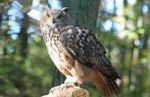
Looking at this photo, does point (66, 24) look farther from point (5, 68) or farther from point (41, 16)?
point (5, 68)

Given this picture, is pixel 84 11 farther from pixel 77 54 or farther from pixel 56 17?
pixel 77 54

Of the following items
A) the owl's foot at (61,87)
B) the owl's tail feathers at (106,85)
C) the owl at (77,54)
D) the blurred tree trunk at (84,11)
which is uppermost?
the blurred tree trunk at (84,11)

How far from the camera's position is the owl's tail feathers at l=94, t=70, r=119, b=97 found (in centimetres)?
587

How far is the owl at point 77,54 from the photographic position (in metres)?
5.97

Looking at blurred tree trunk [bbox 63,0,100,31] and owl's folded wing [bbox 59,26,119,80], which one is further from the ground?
blurred tree trunk [bbox 63,0,100,31]

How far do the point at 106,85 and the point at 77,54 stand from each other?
1.29 feet

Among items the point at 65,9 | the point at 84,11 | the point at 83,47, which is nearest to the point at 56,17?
the point at 65,9

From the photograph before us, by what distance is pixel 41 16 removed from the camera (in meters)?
6.25

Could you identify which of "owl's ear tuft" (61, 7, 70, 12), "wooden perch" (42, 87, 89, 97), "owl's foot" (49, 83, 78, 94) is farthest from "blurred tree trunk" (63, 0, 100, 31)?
"wooden perch" (42, 87, 89, 97)

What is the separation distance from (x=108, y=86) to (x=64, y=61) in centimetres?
47

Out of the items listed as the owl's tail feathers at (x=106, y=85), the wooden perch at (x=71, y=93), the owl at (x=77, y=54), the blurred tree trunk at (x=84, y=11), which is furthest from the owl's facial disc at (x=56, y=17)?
the wooden perch at (x=71, y=93)

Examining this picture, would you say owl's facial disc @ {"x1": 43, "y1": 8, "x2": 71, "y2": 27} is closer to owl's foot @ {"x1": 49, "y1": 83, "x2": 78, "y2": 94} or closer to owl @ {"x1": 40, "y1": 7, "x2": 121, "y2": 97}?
owl @ {"x1": 40, "y1": 7, "x2": 121, "y2": 97}

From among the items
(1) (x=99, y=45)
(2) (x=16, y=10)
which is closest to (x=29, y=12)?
(2) (x=16, y=10)

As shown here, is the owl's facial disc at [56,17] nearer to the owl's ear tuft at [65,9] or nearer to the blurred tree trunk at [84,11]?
the owl's ear tuft at [65,9]
